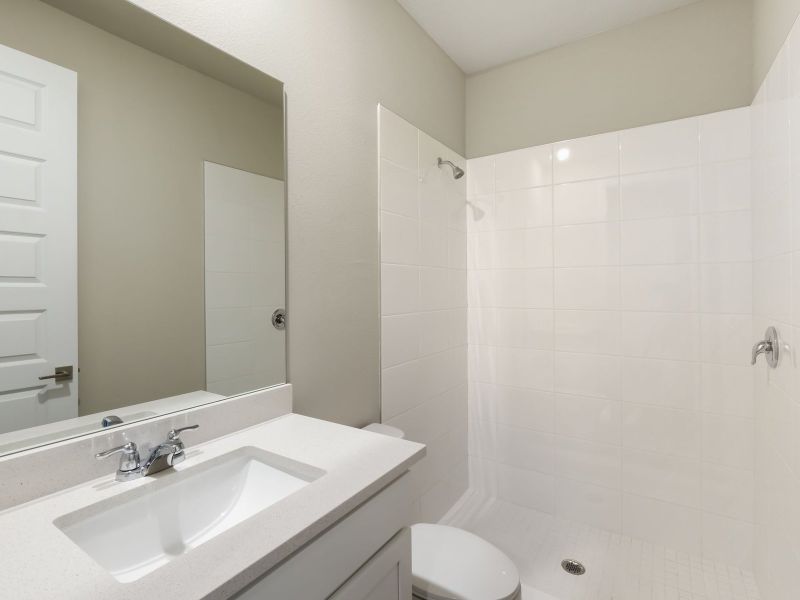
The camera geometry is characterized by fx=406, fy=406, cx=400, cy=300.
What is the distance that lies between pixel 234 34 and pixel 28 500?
1169mm

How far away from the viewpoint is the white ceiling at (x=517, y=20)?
1.79 metres

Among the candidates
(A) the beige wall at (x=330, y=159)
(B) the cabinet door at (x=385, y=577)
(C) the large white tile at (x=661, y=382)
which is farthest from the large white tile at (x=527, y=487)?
(B) the cabinet door at (x=385, y=577)

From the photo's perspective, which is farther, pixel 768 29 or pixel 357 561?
pixel 768 29

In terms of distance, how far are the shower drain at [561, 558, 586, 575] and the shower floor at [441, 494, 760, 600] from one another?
2 cm

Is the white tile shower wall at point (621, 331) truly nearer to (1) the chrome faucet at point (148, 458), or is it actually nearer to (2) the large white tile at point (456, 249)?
(2) the large white tile at point (456, 249)

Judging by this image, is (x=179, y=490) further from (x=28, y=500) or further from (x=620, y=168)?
(x=620, y=168)

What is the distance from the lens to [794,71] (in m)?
1.15

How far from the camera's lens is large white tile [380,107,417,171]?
5.45 feet

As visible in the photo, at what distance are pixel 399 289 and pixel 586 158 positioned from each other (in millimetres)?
1150

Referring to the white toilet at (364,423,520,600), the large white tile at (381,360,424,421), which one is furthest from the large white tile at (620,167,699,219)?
the white toilet at (364,423,520,600)

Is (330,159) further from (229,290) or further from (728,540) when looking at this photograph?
(728,540)

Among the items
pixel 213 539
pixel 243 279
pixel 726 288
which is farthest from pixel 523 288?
pixel 213 539

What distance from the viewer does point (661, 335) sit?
6.06 feet

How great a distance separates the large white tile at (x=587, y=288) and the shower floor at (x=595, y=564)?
111 cm
